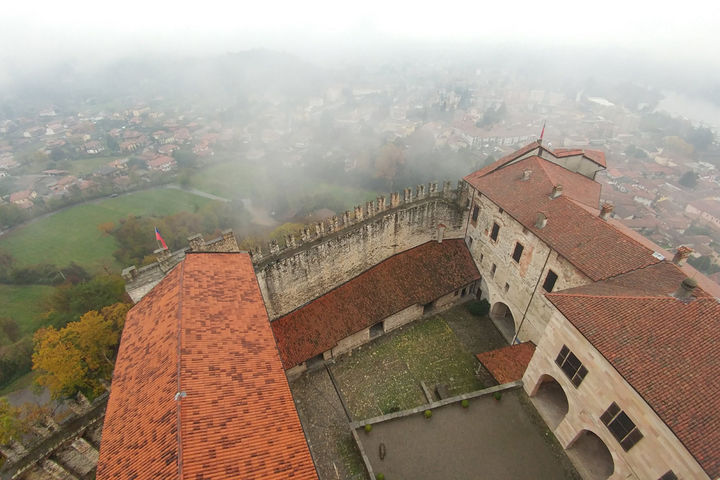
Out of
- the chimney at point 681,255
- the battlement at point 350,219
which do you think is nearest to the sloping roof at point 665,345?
the chimney at point 681,255

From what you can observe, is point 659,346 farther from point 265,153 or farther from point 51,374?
point 265,153

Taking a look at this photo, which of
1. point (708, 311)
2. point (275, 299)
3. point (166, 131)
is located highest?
point (708, 311)

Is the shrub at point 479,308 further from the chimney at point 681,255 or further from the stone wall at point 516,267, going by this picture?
the chimney at point 681,255

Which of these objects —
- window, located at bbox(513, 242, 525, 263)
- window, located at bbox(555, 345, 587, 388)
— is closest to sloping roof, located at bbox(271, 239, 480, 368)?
window, located at bbox(513, 242, 525, 263)

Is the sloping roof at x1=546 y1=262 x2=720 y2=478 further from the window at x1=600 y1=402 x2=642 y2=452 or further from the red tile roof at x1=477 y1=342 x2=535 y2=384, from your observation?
the red tile roof at x1=477 y1=342 x2=535 y2=384

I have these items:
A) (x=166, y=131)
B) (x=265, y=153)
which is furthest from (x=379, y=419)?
(x=166, y=131)

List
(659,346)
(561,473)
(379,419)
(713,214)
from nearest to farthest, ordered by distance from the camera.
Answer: (659,346)
(561,473)
(379,419)
(713,214)
